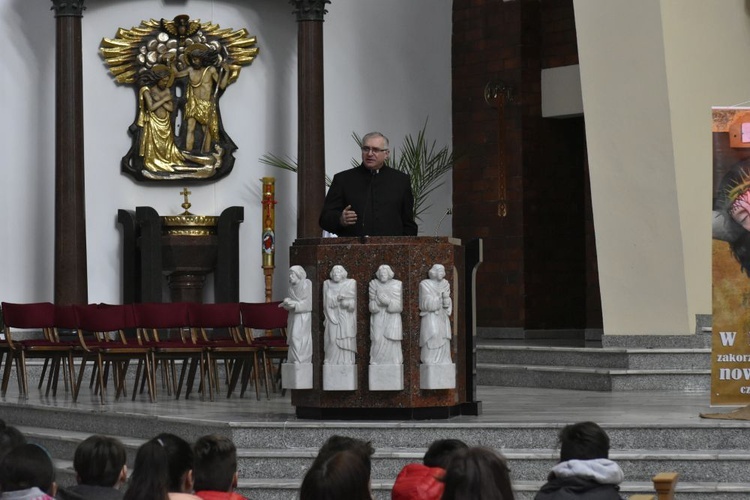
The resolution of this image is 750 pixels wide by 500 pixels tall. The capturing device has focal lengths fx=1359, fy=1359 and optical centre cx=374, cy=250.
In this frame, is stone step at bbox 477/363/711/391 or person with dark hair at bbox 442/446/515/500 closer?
person with dark hair at bbox 442/446/515/500

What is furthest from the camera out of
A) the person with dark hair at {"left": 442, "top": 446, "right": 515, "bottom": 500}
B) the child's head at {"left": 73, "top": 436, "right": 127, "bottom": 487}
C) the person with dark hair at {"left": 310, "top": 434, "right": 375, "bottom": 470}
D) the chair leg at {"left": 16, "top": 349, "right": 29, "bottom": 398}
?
the chair leg at {"left": 16, "top": 349, "right": 29, "bottom": 398}

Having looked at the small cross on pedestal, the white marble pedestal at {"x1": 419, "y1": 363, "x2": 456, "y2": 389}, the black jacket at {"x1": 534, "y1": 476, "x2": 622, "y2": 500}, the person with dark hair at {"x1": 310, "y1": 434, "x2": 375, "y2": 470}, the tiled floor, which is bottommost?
the black jacket at {"x1": 534, "y1": 476, "x2": 622, "y2": 500}

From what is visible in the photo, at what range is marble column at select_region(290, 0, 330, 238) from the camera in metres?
11.9

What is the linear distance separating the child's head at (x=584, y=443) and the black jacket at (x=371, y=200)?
304cm

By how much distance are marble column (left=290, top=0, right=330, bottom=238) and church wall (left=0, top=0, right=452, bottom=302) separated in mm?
584

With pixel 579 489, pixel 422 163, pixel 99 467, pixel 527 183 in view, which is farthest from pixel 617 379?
pixel 99 467

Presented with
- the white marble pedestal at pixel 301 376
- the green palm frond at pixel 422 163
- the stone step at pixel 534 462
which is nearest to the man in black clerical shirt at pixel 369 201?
the white marble pedestal at pixel 301 376

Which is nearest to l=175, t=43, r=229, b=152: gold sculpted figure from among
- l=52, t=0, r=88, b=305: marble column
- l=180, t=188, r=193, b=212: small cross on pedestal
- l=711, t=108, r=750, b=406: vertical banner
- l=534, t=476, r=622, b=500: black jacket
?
l=180, t=188, r=193, b=212: small cross on pedestal

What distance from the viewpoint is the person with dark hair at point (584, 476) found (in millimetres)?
3891

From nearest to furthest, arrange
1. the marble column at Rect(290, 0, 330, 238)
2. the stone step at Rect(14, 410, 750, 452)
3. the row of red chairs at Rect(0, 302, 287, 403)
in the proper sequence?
1. the stone step at Rect(14, 410, 750, 452)
2. the row of red chairs at Rect(0, 302, 287, 403)
3. the marble column at Rect(290, 0, 330, 238)

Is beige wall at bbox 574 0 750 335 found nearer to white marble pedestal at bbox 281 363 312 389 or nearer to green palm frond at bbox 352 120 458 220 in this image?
green palm frond at bbox 352 120 458 220

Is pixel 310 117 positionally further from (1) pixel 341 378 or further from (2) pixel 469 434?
(2) pixel 469 434

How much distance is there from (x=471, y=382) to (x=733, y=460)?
4.73 ft

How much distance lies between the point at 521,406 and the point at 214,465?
4.08m
